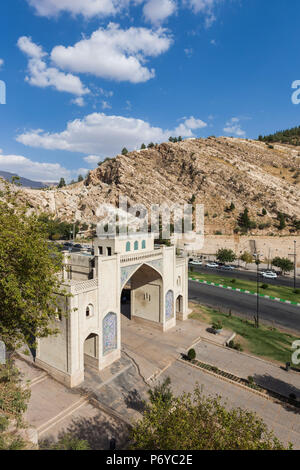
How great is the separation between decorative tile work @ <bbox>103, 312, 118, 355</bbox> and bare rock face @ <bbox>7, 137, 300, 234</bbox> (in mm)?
69312

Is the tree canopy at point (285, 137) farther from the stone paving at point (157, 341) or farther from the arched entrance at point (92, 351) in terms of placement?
the arched entrance at point (92, 351)

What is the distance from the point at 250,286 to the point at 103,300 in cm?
3256

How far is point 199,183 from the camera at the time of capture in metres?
102

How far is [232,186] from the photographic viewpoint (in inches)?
3839

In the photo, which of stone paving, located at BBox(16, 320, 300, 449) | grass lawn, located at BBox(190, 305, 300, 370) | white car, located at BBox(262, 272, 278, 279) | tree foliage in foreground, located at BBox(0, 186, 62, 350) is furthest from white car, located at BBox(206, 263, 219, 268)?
tree foliage in foreground, located at BBox(0, 186, 62, 350)

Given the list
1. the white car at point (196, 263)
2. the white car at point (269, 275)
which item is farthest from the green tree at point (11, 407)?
the white car at point (196, 263)

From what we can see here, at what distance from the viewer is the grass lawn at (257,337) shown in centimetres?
2398

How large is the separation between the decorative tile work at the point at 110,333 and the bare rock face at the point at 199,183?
6931cm

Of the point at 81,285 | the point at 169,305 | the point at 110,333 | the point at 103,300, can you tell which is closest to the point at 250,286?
the point at 169,305

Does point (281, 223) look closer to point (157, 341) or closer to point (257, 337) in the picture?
point (257, 337)

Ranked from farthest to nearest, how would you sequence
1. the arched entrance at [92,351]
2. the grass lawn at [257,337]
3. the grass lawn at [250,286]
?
the grass lawn at [250,286] → the grass lawn at [257,337] → the arched entrance at [92,351]

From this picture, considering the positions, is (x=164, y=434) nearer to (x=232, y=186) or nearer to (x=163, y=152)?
(x=232, y=186)

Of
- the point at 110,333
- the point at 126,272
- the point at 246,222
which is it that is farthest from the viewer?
the point at 246,222
